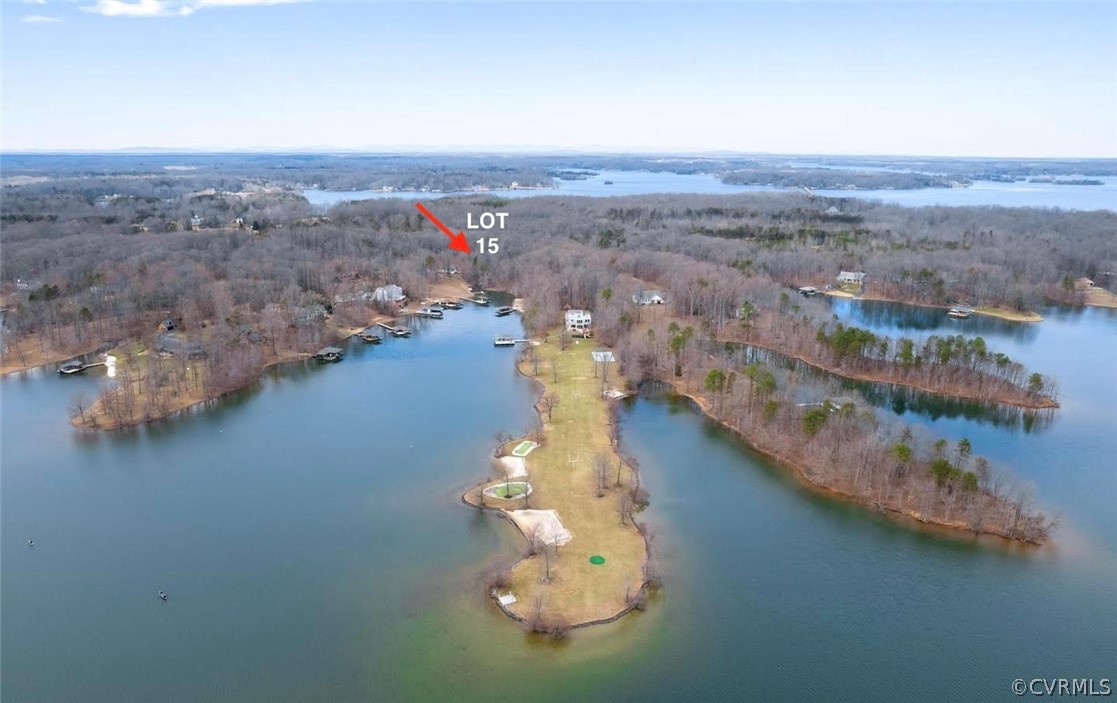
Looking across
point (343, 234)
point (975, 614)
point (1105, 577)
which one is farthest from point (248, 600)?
point (343, 234)

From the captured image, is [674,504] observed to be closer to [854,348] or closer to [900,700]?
[900,700]

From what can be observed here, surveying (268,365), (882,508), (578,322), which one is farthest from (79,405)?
(882,508)

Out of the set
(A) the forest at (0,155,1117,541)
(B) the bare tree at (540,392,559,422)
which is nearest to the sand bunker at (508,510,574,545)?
(B) the bare tree at (540,392,559,422)

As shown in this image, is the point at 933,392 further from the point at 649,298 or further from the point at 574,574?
the point at 574,574

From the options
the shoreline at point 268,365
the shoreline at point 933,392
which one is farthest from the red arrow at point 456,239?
the shoreline at point 933,392

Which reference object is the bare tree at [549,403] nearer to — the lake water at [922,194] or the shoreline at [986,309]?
the shoreline at [986,309]

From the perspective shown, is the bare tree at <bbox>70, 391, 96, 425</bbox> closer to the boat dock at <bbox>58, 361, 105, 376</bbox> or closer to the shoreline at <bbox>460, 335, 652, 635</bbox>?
the boat dock at <bbox>58, 361, 105, 376</bbox>
